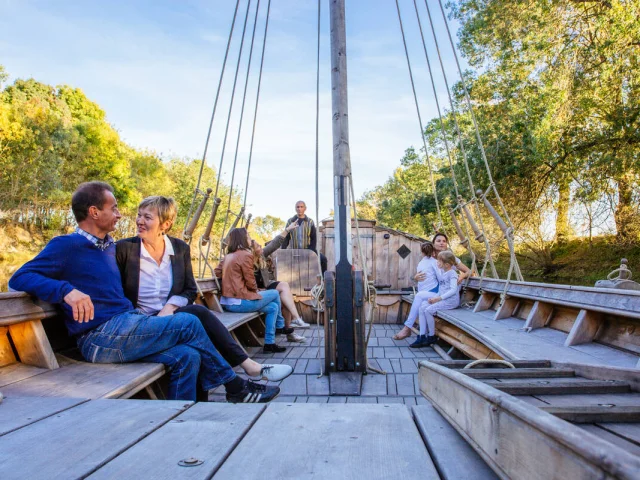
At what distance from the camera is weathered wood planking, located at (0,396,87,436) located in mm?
1321

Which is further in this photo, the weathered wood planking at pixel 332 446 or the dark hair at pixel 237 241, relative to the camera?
the dark hair at pixel 237 241

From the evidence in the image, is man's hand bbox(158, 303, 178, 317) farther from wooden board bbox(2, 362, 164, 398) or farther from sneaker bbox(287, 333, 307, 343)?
sneaker bbox(287, 333, 307, 343)

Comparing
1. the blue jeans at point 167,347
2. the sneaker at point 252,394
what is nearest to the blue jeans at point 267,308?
the sneaker at point 252,394

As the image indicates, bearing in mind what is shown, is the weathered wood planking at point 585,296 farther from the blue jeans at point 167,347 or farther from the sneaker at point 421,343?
the blue jeans at point 167,347

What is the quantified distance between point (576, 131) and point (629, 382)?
32.1ft

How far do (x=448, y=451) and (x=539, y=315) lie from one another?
264 cm

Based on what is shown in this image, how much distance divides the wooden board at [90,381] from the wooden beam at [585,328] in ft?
7.30

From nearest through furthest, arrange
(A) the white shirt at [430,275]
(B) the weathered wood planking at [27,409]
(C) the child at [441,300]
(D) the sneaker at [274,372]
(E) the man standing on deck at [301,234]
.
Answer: (B) the weathered wood planking at [27,409] < (D) the sneaker at [274,372] < (C) the child at [441,300] < (A) the white shirt at [430,275] < (E) the man standing on deck at [301,234]

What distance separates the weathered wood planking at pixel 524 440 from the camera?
0.61m

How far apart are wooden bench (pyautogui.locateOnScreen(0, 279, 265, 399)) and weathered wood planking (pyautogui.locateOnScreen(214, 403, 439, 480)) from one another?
83cm

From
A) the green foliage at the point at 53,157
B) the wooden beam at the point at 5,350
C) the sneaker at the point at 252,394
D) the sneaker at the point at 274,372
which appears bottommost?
the sneaker at the point at 252,394

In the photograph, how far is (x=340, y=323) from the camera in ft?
11.0

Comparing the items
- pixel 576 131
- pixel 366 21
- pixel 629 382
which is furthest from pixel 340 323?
pixel 576 131

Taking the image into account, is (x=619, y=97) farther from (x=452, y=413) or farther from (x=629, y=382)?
(x=452, y=413)
